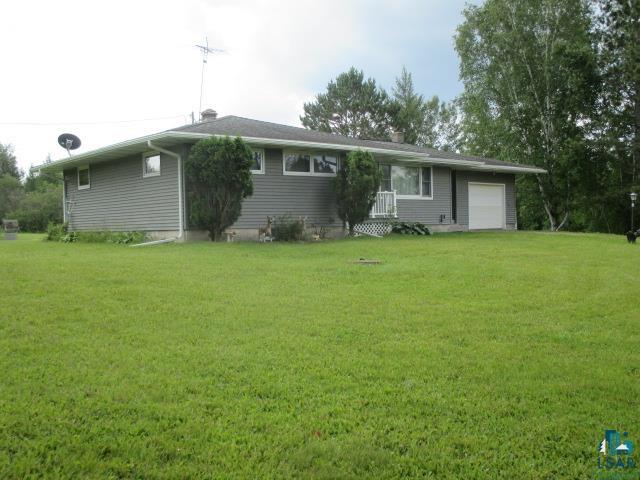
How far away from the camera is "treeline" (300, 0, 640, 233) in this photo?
79.3 feet

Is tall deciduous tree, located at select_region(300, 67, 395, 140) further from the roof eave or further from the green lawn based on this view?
the green lawn

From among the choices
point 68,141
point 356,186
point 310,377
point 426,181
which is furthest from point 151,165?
point 310,377

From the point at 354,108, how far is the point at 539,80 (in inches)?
643

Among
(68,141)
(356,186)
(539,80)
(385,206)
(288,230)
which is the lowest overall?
(288,230)

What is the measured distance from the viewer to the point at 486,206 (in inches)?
846

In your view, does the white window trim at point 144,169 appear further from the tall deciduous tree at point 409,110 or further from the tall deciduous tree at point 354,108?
the tall deciduous tree at point 409,110

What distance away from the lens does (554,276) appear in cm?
754

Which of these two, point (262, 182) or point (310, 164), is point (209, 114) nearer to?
point (310, 164)

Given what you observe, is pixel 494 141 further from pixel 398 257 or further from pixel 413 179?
pixel 398 257

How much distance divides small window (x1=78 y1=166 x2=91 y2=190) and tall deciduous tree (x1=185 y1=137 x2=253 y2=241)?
639 cm

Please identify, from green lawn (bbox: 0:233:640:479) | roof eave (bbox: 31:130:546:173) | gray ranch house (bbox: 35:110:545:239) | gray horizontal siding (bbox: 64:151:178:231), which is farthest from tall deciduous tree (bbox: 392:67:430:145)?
green lawn (bbox: 0:233:640:479)

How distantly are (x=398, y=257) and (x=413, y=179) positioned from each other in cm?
941

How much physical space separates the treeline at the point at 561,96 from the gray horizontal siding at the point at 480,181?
4204 millimetres

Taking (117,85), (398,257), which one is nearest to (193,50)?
(117,85)
